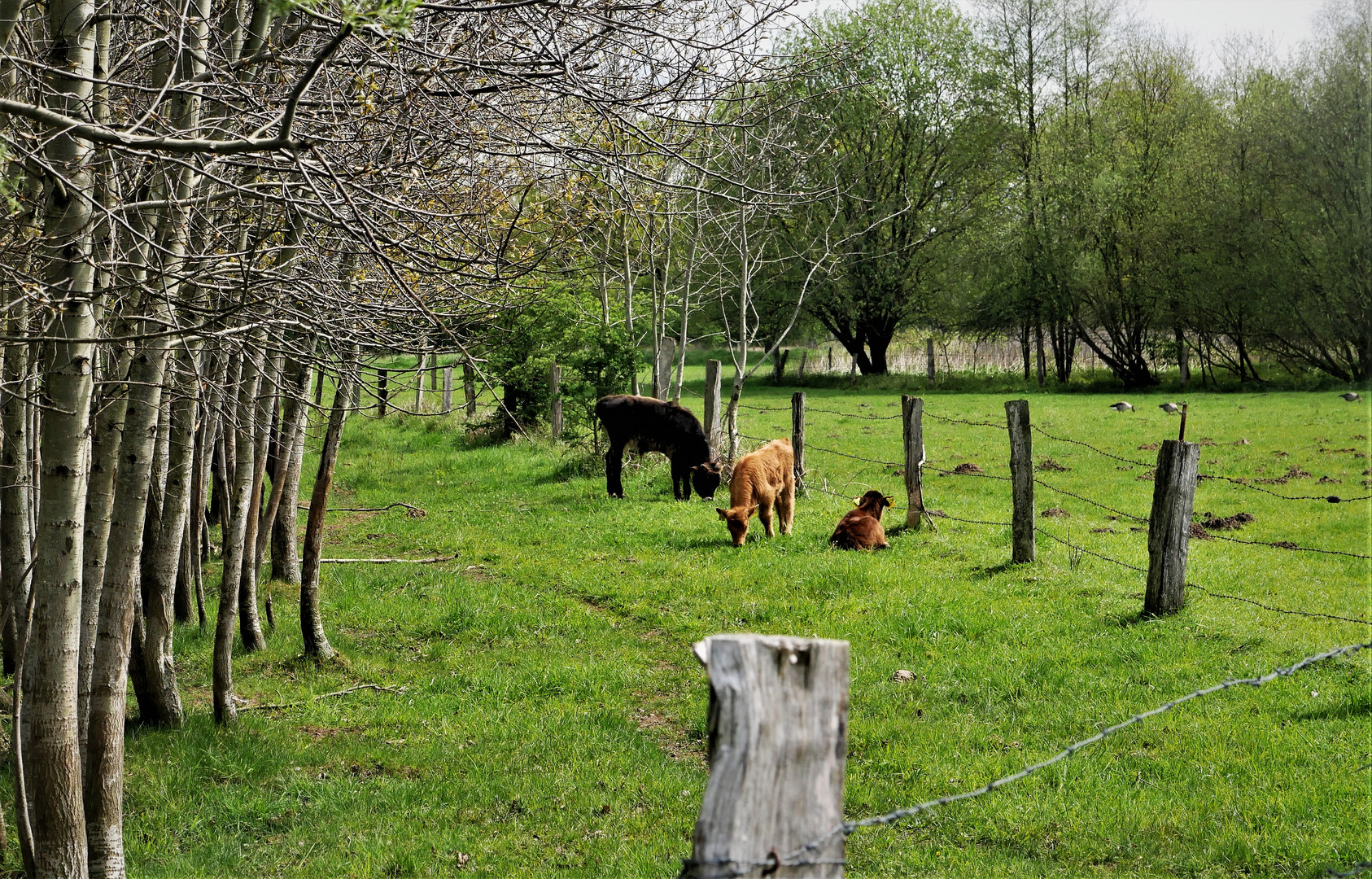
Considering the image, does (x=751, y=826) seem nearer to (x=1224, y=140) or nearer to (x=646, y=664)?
(x=646, y=664)

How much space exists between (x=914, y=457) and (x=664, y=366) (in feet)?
25.3

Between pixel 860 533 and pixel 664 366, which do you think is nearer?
pixel 860 533

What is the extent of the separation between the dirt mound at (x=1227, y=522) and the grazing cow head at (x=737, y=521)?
269 inches

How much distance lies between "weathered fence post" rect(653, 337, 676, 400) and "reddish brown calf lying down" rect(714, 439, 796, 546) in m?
6.68

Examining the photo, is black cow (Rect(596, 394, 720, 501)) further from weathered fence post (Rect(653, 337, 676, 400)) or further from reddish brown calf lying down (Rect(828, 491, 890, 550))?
reddish brown calf lying down (Rect(828, 491, 890, 550))

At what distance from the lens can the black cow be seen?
53.9ft

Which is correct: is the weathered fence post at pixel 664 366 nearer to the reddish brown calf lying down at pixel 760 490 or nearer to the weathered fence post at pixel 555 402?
the weathered fence post at pixel 555 402

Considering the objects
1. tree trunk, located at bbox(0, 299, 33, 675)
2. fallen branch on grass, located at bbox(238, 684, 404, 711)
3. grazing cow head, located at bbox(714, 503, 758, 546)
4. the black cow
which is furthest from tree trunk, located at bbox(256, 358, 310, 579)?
the black cow

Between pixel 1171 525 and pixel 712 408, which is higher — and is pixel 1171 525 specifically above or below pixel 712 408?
below

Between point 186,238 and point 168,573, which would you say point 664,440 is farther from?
point 186,238

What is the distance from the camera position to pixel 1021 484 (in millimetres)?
10961

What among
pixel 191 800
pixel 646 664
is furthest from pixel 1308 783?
pixel 191 800

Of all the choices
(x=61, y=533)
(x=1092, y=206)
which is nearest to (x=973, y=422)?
(x=61, y=533)

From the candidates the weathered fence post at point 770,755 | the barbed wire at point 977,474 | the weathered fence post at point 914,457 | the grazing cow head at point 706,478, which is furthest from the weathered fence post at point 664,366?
the weathered fence post at point 770,755
